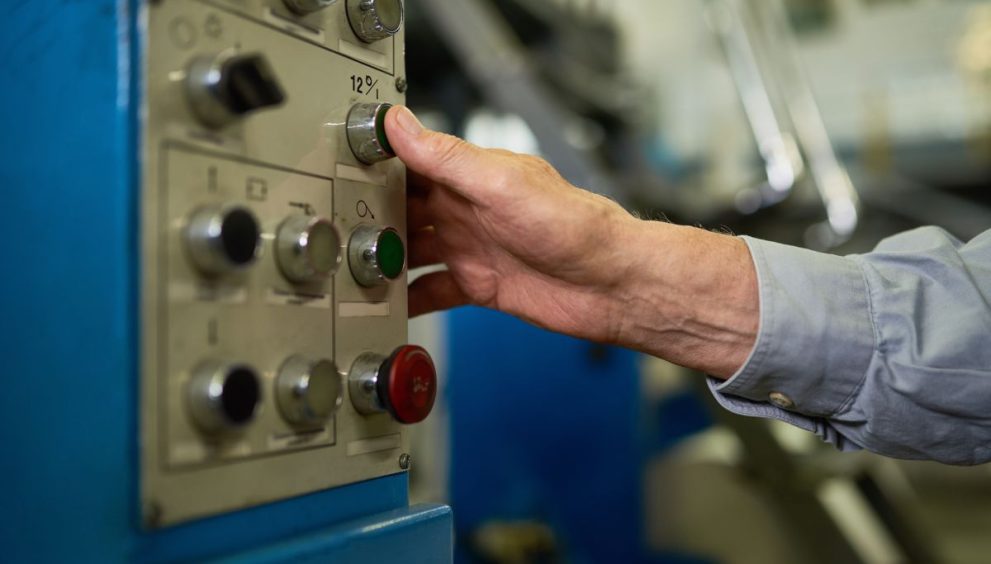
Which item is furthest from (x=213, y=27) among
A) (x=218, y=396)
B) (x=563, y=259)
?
(x=563, y=259)

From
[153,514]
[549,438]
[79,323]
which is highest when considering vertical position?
[79,323]

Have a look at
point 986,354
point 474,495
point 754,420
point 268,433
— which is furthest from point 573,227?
point 754,420

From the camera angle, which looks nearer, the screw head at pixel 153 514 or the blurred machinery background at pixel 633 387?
the screw head at pixel 153 514

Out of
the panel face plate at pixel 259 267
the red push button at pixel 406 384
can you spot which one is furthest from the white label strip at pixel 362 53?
the red push button at pixel 406 384

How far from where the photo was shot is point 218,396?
461mm

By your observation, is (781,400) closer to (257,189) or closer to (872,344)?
(872,344)

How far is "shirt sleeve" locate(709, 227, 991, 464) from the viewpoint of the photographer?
0.72 metres

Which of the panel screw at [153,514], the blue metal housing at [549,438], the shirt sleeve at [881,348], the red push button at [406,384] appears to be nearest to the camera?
the panel screw at [153,514]

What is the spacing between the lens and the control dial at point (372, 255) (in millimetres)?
585

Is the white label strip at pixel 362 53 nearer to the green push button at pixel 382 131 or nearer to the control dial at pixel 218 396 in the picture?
the green push button at pixel 382 131

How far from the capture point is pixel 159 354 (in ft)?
1.49

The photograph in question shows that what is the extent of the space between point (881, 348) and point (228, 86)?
62 centimetres

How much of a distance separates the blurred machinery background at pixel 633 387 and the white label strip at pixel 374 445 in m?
0.44

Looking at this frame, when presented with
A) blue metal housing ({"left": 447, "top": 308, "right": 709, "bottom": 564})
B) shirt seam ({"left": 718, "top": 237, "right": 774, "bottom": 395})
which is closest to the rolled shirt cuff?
shirt seam ({"left": 718, "top": 237, "right": 774, "bottom": 395})
